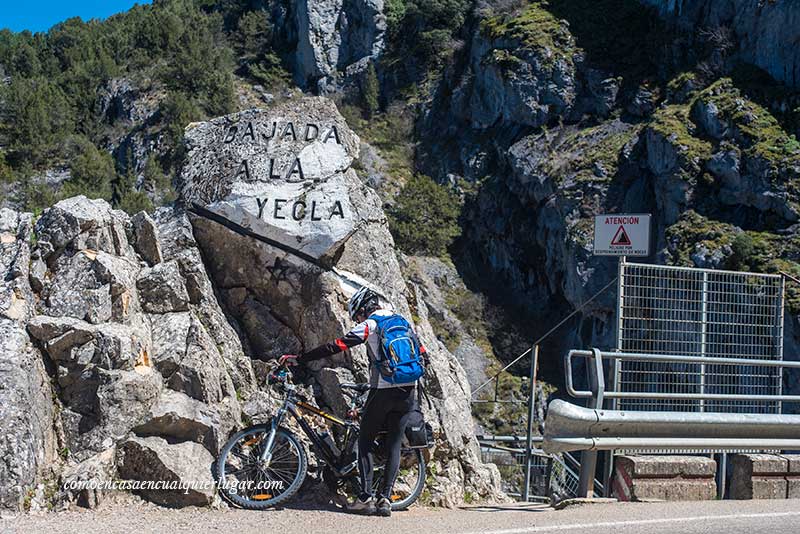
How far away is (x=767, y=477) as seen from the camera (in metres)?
7.62

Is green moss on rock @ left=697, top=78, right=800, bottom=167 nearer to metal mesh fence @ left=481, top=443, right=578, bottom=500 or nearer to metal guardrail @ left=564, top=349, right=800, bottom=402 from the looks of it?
metal mesh fence @ left=481, top=443, right=578, bottom=500

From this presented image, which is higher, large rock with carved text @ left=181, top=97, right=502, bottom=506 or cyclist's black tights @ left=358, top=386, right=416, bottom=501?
large rock with carved text @ left=181, top=97, right=502, bottom=506

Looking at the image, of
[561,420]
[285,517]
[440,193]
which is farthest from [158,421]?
[440,193]

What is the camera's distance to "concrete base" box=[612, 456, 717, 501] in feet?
23.8

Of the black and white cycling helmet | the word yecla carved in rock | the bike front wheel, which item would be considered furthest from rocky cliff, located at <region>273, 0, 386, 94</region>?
the black and white cycling helmet

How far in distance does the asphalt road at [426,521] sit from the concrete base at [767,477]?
2.46 ft

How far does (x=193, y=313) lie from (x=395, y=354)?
2.29 m

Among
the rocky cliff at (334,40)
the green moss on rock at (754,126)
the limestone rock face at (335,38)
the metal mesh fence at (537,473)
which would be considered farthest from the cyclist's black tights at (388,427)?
the limestone rock face at (335,38)

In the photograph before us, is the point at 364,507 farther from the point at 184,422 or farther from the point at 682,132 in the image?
the point at 682,132

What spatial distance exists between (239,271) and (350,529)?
10.3ft

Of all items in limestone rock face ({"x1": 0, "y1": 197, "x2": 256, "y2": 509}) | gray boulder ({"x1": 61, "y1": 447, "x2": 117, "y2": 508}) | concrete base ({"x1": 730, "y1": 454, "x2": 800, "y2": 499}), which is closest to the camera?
gray boulder ({"x1": 61, "y1": 447, "x2": 117, "y2": 508})

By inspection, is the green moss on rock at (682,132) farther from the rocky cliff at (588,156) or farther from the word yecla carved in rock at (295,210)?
the word yecla carved in rock at (295,210)

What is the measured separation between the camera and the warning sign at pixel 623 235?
8.10 m

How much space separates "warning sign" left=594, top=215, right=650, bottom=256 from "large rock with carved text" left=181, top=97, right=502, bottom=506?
201cm
